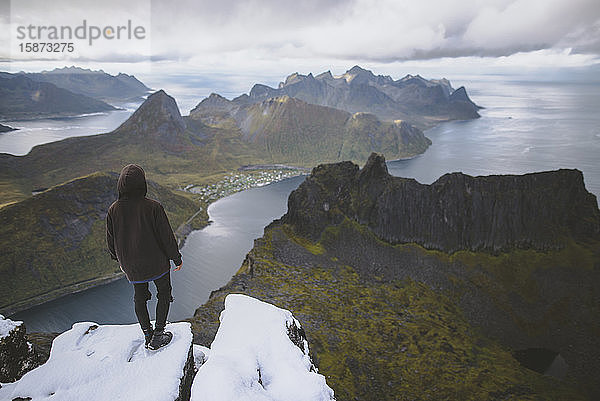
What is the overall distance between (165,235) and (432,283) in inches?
2178

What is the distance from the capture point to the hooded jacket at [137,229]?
25.0 feet

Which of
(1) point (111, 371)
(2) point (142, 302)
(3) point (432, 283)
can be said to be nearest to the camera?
(1) point (111, 371)

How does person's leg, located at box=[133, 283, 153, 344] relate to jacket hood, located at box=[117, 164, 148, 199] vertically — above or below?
below

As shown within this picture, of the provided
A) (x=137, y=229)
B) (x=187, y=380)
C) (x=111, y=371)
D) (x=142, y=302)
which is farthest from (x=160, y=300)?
(x=137, y=229)

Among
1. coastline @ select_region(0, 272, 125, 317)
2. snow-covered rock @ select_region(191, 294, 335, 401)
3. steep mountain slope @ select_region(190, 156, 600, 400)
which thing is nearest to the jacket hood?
snow-covered rock @ select_region(191, 294, 335, 401)

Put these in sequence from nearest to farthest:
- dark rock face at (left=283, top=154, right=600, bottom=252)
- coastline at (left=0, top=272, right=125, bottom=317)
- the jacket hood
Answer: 1. the jacket hood
2. dark rock face at (left=283, top=154, right=600, bottom=252)
3. coastline at (left=0, top=272, right=125, bottom=317)

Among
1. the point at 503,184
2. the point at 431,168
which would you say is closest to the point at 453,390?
the point at 503,184

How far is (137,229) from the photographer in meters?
7.68

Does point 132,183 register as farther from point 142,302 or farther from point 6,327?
point 6,327

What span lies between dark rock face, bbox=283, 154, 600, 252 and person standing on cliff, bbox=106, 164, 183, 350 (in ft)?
184

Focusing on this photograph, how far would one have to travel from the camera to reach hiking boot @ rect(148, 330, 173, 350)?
8.54 meters

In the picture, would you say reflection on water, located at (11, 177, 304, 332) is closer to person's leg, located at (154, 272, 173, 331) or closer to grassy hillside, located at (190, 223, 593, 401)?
grassy hillside, located at (190, 223, 593, 401)

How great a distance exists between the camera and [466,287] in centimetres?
5391

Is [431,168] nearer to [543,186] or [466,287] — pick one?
[543,186]
